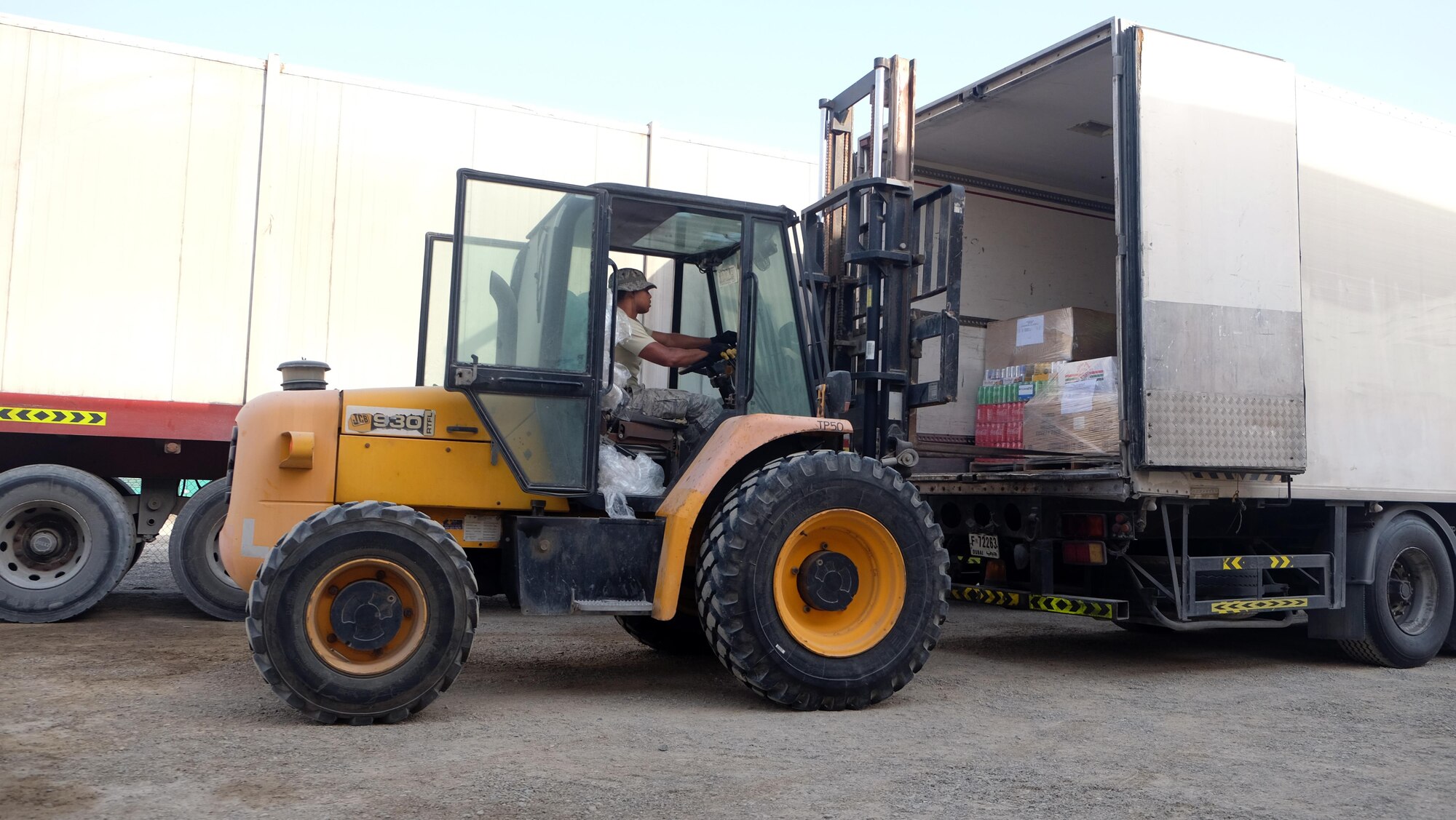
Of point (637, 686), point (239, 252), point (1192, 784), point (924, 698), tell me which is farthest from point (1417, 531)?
point (239, 252)

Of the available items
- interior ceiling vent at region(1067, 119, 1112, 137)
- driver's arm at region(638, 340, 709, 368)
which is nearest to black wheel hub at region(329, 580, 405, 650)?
driver's arm at region(638, 340, 709, 368)

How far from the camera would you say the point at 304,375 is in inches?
242

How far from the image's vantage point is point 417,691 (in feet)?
16.1

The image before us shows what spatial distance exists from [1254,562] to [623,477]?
13.1ft

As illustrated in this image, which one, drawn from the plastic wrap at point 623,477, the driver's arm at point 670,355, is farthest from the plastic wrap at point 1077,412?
the plastic wrap at point 623,477

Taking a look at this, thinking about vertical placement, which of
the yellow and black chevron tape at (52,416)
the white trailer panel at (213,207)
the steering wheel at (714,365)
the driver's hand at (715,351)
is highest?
the white trailer panel at (213,207)

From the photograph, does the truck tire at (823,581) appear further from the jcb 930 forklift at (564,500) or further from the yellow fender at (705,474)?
the yellow fender at (705,474)

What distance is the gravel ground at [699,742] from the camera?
378 centimetres

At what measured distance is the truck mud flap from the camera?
539cm

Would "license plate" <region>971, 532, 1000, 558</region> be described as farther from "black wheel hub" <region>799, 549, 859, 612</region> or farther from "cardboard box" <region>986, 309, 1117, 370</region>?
"black wheel hub" <region>799, 549, 859, 612</region>

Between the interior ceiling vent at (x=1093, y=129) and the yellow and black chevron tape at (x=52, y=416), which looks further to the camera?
the interior ceiling vent at (x=1093, y=129)

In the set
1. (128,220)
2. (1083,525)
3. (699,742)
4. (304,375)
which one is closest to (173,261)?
(128,220)

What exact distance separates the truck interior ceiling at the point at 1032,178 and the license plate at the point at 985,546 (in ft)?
4.52

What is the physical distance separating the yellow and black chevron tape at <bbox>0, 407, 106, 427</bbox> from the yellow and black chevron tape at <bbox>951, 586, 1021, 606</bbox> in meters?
5.69
